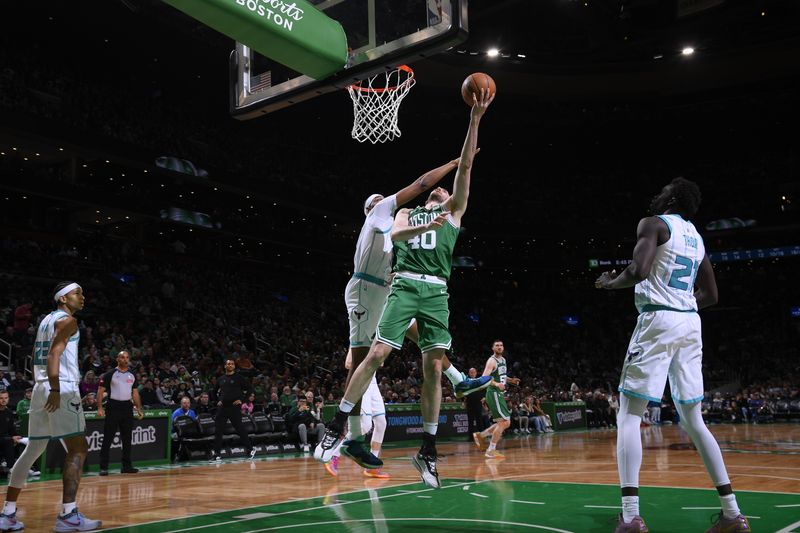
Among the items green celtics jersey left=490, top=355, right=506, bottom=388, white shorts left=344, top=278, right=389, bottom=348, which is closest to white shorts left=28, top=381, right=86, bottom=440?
white shorts left=344, top=278, right=389, bottom=348

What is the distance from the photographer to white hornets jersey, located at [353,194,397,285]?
20.8 feet

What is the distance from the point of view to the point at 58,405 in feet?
19.5

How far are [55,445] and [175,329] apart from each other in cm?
1105

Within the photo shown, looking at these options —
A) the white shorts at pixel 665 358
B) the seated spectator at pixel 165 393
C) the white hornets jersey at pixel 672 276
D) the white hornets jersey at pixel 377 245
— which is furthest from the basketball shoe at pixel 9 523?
the seated spectator at pixel 165 393

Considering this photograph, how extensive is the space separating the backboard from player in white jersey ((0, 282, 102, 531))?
274 cm

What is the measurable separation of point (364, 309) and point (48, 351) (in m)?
2.80

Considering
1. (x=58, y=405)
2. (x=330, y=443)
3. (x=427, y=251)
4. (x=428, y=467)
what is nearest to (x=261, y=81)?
(x=427, y=251)

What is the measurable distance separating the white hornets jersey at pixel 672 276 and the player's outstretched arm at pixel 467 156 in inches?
59.0

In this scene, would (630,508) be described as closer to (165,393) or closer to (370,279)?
(370,279)

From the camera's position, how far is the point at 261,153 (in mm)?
32250

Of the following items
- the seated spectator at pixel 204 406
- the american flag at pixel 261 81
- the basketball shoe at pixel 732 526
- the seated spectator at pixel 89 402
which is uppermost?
the american flag at pixel 261 81

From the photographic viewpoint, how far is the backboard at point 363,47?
6547 mm

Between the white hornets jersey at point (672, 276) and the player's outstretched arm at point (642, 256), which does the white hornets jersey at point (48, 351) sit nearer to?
the player's outstretched arm at point (642, 256)

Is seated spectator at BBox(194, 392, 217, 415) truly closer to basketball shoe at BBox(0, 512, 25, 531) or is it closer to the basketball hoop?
the basketball hoop
